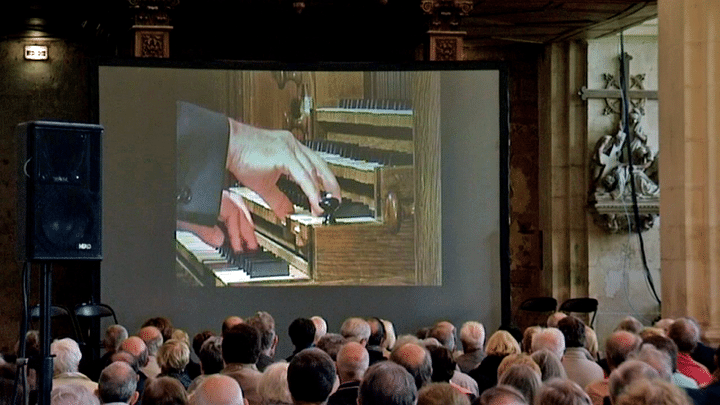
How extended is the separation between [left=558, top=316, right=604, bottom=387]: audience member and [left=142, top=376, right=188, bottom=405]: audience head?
287 centimetres

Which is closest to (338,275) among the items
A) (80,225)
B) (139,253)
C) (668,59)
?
(139,253)

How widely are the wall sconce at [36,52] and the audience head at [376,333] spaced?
7.01 metres

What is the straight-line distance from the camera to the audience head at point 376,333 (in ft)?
29.2

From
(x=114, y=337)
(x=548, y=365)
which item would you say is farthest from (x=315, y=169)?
(x=548, y=365)

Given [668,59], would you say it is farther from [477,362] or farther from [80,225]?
[80,225]

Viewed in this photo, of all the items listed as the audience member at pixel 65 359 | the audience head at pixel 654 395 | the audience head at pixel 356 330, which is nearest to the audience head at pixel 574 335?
the audience head at pixel 356 330

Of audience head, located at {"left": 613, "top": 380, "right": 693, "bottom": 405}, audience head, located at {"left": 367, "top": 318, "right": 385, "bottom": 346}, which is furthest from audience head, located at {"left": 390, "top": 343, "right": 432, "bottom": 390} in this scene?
audience head, located at {"left": 367, "top": 318, "right": 385, "bottom": 346}

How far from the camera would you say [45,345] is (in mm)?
5094

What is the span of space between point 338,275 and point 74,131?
8.06m

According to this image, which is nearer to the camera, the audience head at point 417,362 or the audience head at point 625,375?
the audience head at point 625,375

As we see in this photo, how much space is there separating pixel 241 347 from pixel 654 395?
3202mm

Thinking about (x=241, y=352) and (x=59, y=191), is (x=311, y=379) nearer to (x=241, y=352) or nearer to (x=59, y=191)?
(x=59, y=191)

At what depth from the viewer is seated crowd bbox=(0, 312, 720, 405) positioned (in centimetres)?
448

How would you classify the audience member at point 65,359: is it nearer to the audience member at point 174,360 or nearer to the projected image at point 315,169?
the audience member at point 174,360
